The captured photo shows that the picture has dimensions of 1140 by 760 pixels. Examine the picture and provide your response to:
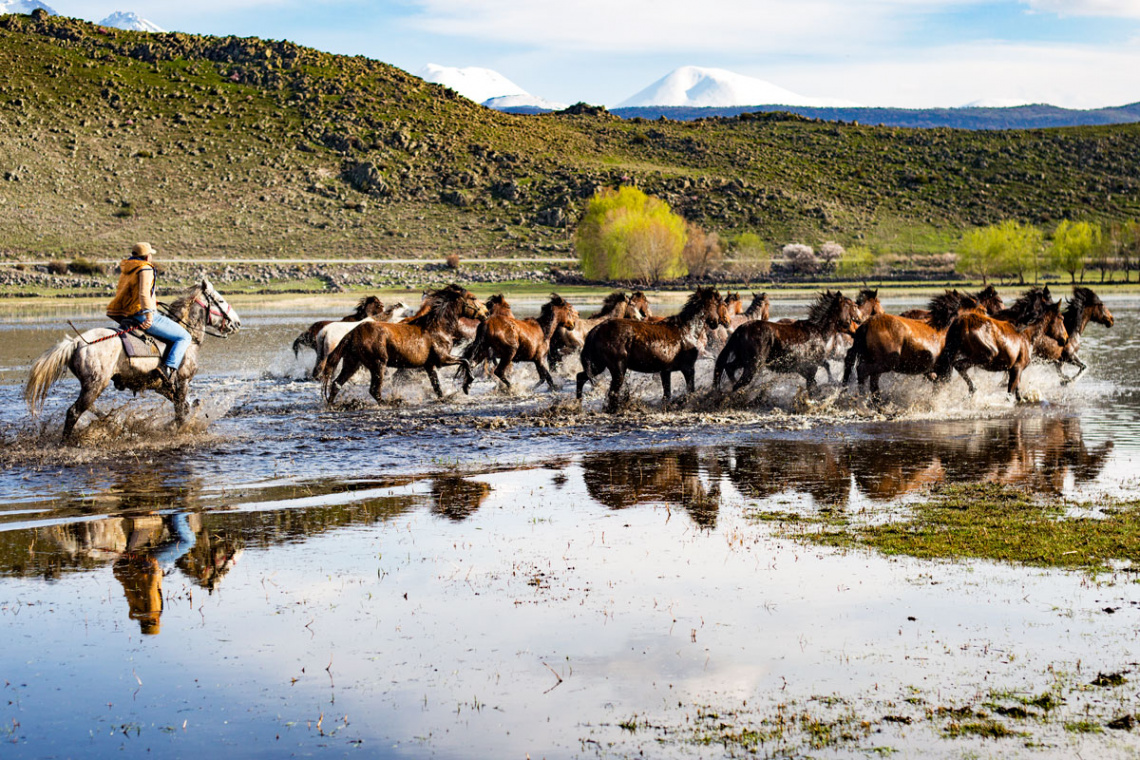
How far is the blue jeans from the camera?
555 inches

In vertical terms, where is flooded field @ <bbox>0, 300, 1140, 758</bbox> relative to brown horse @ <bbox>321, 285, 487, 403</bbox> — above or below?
below

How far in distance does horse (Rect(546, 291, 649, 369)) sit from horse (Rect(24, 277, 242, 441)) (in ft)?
22.0

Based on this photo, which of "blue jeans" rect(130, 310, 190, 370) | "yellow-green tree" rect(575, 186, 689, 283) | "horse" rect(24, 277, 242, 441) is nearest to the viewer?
"horse" rect(24, 277, 242, 441)

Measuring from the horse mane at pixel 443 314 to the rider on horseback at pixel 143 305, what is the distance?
4.95m

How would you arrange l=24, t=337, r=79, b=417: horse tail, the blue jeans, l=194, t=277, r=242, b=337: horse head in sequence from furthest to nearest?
l=194, t=277, r=242, b=337: horse head < the blue jeans < l=24, t=337, r=79, b=417: horse tail

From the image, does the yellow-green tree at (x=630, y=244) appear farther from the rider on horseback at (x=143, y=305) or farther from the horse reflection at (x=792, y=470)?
the rider on horseback at (x=143, y=305)

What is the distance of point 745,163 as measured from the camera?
124 metres

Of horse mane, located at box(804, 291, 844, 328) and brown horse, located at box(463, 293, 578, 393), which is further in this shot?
brown horse, located at box(463, 293, 578, 393)

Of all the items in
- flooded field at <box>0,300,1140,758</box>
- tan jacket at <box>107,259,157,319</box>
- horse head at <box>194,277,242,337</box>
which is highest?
tan jacket at <box>107,259,157,319</box>

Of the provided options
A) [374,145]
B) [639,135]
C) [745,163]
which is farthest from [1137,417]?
[639,135]

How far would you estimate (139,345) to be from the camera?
14148 mm

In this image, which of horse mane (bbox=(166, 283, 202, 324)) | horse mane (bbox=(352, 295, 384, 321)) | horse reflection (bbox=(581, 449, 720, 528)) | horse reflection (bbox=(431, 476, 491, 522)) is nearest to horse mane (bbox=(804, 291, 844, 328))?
horse reflection (bbox=(581, 449, 720, 528))

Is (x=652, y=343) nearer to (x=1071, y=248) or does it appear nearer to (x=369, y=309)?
(x=369, y=309)

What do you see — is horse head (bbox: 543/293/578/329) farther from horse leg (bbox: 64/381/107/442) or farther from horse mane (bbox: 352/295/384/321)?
horse leg (bbox: 64/381/107/442)
